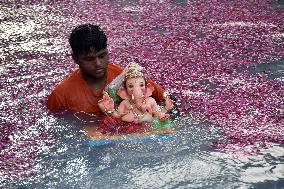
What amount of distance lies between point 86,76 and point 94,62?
385 millimetres

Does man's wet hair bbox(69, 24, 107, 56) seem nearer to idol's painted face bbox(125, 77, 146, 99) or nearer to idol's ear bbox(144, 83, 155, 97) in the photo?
idol's painted face bbox(125, 77, 146, 99)

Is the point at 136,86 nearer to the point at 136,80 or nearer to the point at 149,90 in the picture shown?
the point at 136,80

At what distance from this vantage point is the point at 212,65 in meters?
9.20

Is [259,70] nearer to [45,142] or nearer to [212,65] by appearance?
[212,65]

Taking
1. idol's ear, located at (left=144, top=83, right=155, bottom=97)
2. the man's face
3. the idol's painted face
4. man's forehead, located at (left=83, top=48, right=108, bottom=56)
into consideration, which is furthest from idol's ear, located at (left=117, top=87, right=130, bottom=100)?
man's forehead, located at (left=83, top=48, right=108, bottom=56)

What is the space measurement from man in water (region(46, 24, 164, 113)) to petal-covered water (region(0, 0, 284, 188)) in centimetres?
28

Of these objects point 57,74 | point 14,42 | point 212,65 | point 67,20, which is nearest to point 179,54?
point 212,65

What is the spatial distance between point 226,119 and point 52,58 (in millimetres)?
4401

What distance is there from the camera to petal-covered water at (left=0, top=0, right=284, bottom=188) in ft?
18.5

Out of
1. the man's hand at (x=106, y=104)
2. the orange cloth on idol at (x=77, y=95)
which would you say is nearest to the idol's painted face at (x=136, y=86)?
the man's hand at (x=106, y=104)

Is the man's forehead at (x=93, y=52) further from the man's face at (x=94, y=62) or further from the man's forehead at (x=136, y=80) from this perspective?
the man's forehead at (x=136, y=80)

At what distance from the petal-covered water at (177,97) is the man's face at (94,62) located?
2.60 feet

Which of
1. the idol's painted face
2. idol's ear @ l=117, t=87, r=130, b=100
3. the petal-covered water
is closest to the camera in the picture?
the petal-covered water

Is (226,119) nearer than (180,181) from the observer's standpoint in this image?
No
